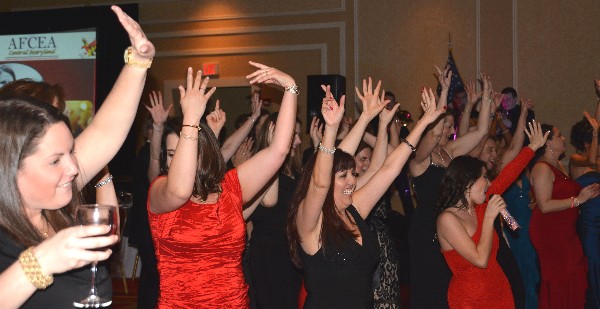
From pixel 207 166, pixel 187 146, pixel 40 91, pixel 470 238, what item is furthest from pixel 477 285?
pixel 40 91

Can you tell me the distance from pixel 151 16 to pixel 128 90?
8794 mm

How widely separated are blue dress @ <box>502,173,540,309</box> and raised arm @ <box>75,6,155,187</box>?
4818mm

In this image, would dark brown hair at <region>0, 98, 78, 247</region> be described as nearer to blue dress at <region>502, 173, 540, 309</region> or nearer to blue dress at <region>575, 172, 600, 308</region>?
blue dress at <region>575, 172, 600, 308</region>

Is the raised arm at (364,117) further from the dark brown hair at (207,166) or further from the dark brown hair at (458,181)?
the dark brown hair at (207,166)

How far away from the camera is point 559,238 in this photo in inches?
226

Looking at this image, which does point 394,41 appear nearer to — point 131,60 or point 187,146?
point 187,146

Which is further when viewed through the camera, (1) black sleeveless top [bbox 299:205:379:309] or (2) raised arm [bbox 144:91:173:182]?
(2) raised arm [bbox 144:91:173:182]

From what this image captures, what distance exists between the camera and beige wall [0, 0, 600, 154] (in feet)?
28.0

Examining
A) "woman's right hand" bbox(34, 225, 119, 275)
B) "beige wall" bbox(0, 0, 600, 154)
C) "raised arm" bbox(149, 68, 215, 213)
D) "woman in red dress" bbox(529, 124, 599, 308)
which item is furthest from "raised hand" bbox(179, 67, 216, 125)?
"beige wall" bbox(0, 0, 600, 154)

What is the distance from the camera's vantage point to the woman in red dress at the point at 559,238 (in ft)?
18.6

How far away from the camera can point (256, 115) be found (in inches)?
213

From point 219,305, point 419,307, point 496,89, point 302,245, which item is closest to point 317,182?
point 302,245

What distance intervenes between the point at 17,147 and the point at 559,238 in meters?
4.91

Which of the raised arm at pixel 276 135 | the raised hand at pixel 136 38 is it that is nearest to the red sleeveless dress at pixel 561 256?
the raised arm at pixel 276 135
